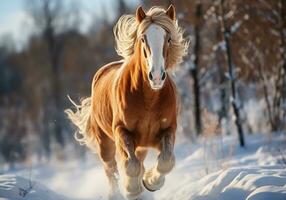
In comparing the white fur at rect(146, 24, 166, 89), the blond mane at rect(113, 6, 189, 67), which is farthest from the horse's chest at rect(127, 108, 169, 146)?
the white fur at rect(146, 24, 166, 89)

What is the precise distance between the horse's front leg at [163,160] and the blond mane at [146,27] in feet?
2.90

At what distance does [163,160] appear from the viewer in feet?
21.7

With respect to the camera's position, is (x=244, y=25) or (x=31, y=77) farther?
(x=31, y=77)

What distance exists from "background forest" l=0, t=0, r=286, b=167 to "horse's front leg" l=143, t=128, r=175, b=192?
1.28 meters

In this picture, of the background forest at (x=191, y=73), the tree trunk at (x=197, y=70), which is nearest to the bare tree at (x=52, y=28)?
the background forest at (x=191, y=73)

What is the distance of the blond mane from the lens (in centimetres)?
637

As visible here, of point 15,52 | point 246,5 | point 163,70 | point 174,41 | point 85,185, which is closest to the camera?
point 163,70

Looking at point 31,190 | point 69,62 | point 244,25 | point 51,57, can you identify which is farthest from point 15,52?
point 31,190

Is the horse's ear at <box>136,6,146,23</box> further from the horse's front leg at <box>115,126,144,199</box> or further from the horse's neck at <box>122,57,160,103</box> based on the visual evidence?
the horse's front leg at <box>115,126,144,199</box>

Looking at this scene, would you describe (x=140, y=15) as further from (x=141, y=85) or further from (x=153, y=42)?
(x=141, y=85)

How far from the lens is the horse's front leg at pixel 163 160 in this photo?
21.7ft

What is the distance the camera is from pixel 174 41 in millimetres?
6645

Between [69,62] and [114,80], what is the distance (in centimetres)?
3962

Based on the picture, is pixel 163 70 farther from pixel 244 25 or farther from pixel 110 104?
pixel 244 25
